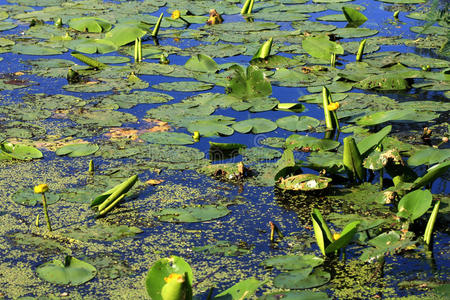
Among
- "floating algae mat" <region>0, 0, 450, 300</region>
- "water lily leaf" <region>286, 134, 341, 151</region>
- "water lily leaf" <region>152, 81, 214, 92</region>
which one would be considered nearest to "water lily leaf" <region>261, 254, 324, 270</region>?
"floating algae mat" <region>0, 0, 450, 300</region>

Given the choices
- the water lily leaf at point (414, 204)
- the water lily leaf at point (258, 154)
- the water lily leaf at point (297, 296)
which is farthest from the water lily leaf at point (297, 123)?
the water lily leaf at point (297, 296)

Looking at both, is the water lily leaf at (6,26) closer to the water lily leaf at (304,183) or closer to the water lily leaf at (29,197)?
the water lily leaf at (29,197)

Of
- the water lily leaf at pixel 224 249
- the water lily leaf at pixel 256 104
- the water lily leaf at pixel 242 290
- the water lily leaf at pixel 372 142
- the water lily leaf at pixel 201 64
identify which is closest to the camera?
the water lily leaf at pixel 242 290

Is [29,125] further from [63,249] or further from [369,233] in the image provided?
[369,233]

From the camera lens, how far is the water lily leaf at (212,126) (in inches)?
145

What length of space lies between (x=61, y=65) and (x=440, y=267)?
136 inches

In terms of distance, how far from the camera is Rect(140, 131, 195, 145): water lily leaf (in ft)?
11.7

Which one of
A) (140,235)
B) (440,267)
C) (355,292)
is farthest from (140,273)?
(440,267)

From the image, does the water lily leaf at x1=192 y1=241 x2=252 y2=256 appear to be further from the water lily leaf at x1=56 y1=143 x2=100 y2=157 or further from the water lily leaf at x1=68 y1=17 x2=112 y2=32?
the water lily leaf at x1=68 y1=17 x2=112 y2=32

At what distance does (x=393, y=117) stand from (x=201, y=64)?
1776mm

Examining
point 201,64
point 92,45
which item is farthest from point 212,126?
point 92,45

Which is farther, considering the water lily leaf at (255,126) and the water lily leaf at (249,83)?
the water lily leaf at (249,83)

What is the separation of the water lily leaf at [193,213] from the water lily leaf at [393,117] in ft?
3.97

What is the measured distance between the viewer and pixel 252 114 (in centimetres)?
403
